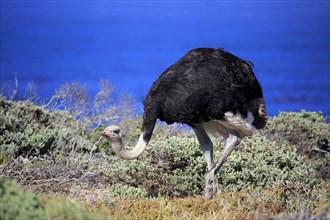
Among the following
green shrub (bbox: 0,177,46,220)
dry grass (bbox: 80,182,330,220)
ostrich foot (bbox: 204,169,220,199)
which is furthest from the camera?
ostrich foot (bbox: 204,169,220,199)

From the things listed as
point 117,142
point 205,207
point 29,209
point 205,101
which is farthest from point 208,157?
point 29,209

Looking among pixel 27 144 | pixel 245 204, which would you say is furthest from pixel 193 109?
pixel 27 144

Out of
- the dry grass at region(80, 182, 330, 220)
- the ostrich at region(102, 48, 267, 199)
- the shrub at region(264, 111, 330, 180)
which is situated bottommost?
the dry grass at region(80, 182, 330, 220)

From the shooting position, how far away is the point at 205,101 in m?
6.68

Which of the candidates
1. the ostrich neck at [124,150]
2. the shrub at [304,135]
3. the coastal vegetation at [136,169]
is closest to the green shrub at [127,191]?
A: the coastal vegetation at [136,169]

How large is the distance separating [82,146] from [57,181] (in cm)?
218

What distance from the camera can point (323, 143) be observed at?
10.9m

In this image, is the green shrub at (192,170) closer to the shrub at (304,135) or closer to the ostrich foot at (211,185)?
the ostrich foot at (211,185)

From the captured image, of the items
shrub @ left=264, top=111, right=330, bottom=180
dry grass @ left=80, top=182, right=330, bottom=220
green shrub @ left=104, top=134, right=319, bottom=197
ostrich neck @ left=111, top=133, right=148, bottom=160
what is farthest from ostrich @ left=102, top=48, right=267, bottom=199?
shrub @ left=264, top=111, right=330, bottom=180

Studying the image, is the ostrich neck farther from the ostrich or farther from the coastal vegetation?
the coastal vegetation

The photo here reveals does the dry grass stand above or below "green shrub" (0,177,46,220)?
above

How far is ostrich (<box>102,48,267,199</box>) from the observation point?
261 inches

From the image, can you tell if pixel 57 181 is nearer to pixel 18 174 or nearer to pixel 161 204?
pixel 18 174

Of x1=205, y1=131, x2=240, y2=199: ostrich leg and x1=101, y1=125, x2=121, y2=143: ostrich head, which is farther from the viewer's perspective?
x1=205, y1=131, x2=240, y2=199: ostrich leg
